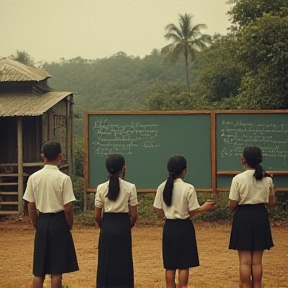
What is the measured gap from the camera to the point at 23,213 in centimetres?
1309

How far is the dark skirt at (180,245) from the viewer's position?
5723mm

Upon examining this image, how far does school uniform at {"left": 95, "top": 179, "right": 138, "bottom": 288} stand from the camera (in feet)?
18.7

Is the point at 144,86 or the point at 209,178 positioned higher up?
the point at 144,86

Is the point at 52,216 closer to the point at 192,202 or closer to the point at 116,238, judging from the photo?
the point at 116,238

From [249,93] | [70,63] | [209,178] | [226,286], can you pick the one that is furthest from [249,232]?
[70,63]

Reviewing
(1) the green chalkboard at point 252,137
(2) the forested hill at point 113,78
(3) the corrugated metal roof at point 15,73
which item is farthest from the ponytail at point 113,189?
(2) the forested hill at point 113,78

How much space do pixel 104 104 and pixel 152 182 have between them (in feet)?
107

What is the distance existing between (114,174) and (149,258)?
3.37 meters

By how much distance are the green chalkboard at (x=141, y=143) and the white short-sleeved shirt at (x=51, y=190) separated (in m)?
6.02

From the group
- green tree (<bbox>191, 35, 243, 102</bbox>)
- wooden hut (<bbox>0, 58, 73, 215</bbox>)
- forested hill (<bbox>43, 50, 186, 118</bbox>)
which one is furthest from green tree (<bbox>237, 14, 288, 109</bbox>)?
forested hill (<bbox>43, 50, 186, 118</bbox>)

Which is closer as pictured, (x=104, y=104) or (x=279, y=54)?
(x=279, y=54)

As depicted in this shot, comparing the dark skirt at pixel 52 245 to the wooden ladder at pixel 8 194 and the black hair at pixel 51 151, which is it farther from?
the wooden ladder at pixel 8 194

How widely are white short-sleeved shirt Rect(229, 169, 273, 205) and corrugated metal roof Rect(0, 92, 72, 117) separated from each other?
7.49 meters

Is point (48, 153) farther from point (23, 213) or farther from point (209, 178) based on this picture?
point (23, 213)
